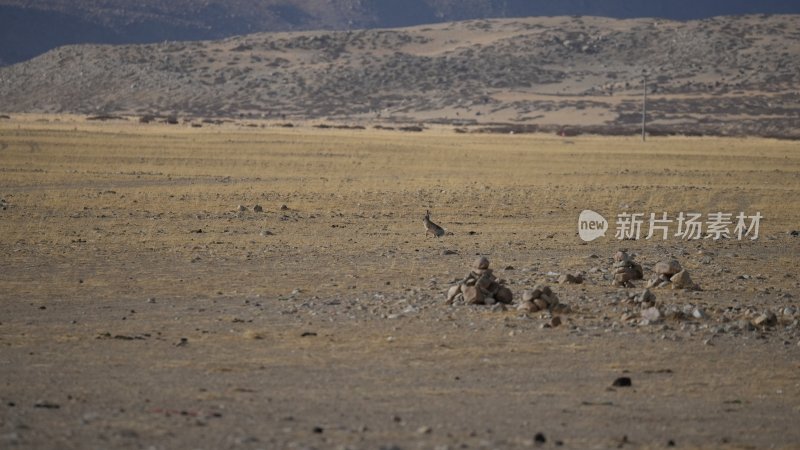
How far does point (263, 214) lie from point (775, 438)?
17821mm

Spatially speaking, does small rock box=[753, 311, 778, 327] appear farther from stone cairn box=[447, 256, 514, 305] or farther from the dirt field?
stone cairn box=[447, 256, 514, 305]

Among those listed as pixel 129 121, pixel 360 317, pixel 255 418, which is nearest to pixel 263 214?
pixel 360 317

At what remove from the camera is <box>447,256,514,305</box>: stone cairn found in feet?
45.3

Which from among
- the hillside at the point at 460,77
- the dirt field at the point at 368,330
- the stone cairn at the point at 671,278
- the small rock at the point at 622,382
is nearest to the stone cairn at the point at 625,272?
the stone cairn at the point at 671,278

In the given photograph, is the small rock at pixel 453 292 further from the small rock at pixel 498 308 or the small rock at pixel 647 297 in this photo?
the small rock at pixel 647 297

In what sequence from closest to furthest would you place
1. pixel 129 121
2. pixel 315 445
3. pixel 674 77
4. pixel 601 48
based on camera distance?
pixel 315 445
pixel 129 121
pixel 674 77
pixel 601 48

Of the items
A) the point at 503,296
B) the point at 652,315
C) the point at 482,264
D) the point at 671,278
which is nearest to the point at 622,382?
the point at 652,315

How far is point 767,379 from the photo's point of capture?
1067 cm

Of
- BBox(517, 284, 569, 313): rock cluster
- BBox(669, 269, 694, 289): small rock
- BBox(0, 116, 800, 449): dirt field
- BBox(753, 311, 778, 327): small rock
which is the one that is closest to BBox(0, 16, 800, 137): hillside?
BBox(0, 116, 800, 449): dirt field

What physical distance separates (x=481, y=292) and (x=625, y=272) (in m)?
2.63

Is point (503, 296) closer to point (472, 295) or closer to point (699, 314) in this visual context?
point (472, 295)

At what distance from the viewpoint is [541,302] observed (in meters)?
13.4

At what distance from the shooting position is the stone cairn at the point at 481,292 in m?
13.8

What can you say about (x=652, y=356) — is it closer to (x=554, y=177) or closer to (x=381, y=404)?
(x=381, y=404)
